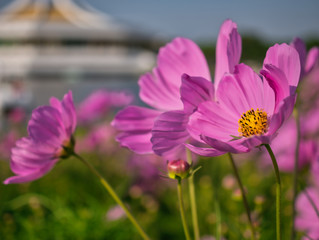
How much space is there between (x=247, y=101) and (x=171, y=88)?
0.58ft

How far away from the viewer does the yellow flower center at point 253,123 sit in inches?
21.4

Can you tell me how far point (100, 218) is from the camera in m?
1.59

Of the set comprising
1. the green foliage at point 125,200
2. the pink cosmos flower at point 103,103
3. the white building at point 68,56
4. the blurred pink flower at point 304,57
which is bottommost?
the white building at point 68,56

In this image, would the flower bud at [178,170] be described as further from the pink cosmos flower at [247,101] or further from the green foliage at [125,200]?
the green foliage at [125,200]

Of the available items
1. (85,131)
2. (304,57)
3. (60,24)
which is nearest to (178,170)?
(304,57)

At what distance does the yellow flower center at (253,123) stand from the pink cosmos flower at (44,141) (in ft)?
0.90

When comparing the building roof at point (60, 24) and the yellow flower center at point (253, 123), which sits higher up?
the yellow flower center at point (253, 123)

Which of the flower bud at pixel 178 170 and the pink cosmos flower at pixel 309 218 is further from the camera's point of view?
the pink cosmos flower at pixel 309 218

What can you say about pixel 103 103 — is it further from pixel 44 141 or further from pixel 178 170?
pixel 178 170

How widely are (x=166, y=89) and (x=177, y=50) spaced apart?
0.07 metres

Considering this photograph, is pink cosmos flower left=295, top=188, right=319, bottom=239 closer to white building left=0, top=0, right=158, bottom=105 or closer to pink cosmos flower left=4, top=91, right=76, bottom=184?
pink cosmos flower left=4, top=91, right=76, bottom=184

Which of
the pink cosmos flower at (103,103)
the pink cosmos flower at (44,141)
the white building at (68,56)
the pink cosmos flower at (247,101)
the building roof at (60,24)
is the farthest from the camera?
the building roof at (60,24)

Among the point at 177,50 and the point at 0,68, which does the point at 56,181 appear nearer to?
the point at 177,50

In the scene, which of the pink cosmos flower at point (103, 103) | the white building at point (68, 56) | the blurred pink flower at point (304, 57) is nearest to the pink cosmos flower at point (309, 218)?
the blurred pink flower at point (304, 57)
